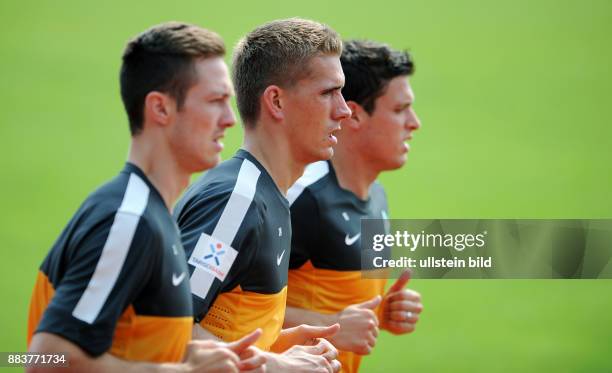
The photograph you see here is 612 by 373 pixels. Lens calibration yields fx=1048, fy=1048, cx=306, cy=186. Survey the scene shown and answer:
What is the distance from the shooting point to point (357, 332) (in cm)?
540

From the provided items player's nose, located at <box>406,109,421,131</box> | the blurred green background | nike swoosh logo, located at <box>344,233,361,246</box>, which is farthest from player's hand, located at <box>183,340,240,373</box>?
the blurred green background

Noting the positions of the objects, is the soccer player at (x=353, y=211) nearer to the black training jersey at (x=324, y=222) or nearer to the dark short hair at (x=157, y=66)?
the black training jersey at (x=324, y=222)

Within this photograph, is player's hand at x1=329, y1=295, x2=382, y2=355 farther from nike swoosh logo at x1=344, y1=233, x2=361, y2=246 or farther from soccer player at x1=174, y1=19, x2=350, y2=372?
soccer player at x1=174, y1=19, x2=350, y2=372

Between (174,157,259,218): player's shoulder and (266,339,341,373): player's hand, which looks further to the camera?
(174,157,259,218): player's shoulder

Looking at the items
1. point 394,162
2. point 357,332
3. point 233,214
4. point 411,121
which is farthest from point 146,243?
point 411,121

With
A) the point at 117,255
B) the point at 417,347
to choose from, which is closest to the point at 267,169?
the point at 117,255

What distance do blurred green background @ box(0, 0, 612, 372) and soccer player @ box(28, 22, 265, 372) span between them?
6.95 meters

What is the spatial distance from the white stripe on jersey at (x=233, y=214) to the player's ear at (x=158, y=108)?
78 cm

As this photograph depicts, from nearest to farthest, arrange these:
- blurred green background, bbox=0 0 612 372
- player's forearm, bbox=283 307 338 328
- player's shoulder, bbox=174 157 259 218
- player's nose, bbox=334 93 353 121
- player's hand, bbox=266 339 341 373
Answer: player's hand, bbox=266 339 341 373 < player's shoulder, bbox=174 157 259 218 < player's nose, bbox=334 93 353 121 < player's forearm, bbox=283 307 338 328 < blurred green background, bbox=0 0 612 372

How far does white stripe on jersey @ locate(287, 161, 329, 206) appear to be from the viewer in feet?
18.6

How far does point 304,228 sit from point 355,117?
0.96 m

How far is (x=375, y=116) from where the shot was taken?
635 centimetres

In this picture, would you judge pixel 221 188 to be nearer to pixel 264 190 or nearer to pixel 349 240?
pixel 264 190

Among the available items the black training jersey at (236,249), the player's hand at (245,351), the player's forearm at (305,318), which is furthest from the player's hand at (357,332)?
the player's hand at (245,351)
